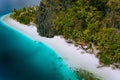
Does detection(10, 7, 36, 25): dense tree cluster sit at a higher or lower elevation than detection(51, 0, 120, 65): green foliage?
higher

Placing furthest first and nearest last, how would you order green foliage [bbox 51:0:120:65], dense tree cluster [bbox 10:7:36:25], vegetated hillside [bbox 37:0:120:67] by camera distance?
dense tree cluster [bbox 10:7:36:25] → vegetated hillside [bbox 37:0:120:67] → green foliage [bbox 51:0:120:65]

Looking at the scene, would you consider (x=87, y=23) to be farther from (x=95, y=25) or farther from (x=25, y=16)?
(x=25, y=16)

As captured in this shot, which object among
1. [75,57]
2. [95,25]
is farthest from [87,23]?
[75,57]

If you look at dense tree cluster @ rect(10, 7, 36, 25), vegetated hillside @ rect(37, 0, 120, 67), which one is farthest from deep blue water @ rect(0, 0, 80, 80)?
dense tree cluster @ rect(10, 7, 36, 25)

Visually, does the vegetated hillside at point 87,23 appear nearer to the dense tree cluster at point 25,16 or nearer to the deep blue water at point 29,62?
the deep blue water at point 29,62

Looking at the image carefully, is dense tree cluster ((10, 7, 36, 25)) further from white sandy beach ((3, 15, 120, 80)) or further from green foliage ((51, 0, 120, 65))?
green foliage ((51, 0, 120, 65))

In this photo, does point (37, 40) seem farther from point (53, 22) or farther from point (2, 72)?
point (2, 72)

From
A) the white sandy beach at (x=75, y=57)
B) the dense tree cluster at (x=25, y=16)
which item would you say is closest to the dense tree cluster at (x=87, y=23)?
the white sandy beach at (x=75, y=57)
